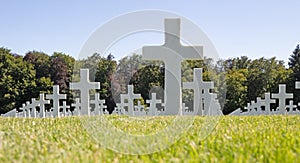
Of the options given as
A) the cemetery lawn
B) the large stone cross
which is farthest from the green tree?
the cemetery lawn

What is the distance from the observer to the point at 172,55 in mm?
12586

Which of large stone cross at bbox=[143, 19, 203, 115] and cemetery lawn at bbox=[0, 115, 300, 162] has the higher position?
large stone cross at bbox=[143, 19, 203, 115]

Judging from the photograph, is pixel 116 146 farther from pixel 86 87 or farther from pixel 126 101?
pixel 126 101

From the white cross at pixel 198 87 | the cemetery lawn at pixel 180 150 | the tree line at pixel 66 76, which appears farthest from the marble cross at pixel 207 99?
the tree line at pixel 66 76

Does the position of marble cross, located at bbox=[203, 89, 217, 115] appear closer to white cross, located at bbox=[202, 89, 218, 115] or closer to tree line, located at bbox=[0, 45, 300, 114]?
white cross, located at bbox=[202, 89, 218, 115]

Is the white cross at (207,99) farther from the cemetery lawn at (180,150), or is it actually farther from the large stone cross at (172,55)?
the cemetery lawn at (180,150)

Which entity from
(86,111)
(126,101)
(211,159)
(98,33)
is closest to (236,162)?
(211,159)

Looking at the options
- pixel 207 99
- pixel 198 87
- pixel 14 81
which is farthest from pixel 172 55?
pixel 14 81

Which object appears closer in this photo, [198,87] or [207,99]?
[198,87]

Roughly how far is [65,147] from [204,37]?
7.62 m

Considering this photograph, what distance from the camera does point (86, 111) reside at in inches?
496

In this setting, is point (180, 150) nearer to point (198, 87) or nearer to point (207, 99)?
point (198, 87)

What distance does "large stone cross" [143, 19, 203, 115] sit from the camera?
1254 centimetres

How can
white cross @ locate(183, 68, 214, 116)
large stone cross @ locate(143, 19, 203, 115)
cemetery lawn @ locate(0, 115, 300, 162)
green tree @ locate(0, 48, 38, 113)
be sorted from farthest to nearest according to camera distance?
green tree @ locate(0, 48, 38, 113), white cross @ locate(183, 68, 214, 116), large stone cross @ locate(143, 19, 203, 115), cemetery lawn @ locate(0, 115, 300, 162)
